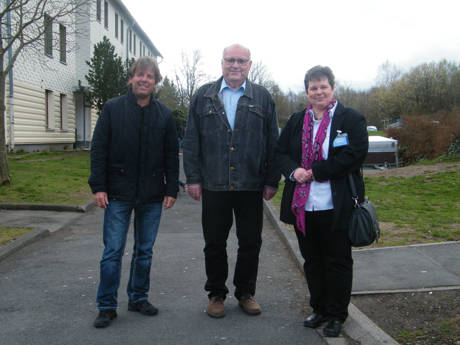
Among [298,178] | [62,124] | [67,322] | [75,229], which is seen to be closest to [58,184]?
[75,229]

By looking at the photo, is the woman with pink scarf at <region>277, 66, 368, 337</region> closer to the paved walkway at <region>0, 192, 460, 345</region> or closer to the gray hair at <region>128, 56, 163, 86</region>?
the paved walkway at <region>0, 192, 460, 345</region>

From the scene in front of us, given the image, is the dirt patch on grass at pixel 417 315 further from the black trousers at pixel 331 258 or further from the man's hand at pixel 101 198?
the man's hand at pixel 101 198

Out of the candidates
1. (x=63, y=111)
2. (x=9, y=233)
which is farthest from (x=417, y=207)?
(x=63, y=111)

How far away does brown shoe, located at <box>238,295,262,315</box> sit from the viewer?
162 inches

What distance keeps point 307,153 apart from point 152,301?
205 cm

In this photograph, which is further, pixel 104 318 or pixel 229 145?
pixel 229 145

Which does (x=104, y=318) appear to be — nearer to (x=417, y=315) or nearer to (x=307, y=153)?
(x=307, y=153)

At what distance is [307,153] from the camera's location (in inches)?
148

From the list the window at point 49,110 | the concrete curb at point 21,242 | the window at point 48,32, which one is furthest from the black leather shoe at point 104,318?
the window at point 49,110

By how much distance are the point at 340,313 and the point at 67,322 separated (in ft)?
7.13

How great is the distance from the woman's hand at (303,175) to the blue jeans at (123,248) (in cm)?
123

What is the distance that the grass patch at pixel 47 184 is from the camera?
10.7m

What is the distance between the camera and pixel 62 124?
2659 centimetres

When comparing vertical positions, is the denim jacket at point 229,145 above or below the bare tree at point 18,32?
below
